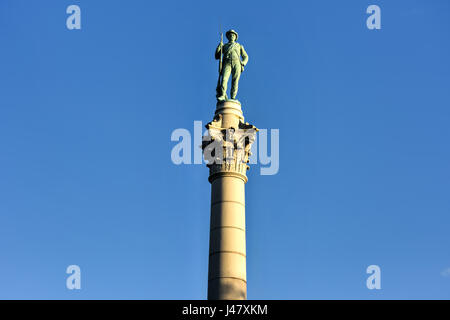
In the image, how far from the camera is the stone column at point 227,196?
894 inches

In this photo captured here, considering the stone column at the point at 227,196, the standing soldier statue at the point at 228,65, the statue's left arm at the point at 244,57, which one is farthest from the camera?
the statue's left arm at the point at 244,57

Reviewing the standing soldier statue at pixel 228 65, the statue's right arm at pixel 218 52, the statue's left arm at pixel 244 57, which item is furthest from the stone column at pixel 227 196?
the statue's right arm at pixel 218 52

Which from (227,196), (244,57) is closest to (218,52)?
(244,57)

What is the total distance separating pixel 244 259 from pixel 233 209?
2.18m

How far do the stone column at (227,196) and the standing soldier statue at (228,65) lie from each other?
82cm

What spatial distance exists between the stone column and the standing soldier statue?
82 cm

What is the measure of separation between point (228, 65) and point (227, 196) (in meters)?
6.97

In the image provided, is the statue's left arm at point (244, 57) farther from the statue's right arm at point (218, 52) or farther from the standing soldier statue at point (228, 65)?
the statue's right arm at point (218, 52)

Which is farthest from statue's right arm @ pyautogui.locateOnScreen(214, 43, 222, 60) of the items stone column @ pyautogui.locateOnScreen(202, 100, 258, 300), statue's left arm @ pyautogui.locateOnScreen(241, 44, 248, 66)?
stone column @ pyautogui.locateOnScreen(202, 100, 258, 300)

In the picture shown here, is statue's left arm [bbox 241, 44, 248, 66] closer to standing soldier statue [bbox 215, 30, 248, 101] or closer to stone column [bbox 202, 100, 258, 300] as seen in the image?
standing soldier statue [bbox 215, 30, 248, 101]

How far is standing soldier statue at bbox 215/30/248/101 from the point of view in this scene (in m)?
27.5
